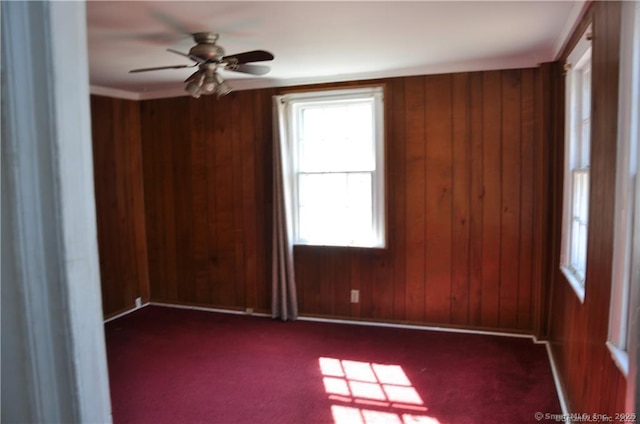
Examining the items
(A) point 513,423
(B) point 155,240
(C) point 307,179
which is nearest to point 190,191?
(B) point 155,240

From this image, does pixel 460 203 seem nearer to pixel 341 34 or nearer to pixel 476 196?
pixel 476 196

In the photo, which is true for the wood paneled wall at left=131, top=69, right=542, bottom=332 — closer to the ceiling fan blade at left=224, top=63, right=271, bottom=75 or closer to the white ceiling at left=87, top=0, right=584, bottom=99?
the white ceiling at left=87, top=0, right=584, bottom=99

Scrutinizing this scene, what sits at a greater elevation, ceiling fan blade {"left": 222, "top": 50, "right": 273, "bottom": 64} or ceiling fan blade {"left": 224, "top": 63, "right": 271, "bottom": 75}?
ceiling fan blade {"left": 224, "top": 63, "right": 271, "bottom": 75}

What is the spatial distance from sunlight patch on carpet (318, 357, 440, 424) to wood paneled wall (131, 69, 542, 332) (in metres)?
0.95

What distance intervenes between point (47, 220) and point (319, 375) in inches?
107

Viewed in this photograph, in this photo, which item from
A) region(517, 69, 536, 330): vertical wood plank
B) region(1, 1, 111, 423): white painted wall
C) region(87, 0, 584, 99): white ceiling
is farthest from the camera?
region(517, 69, 536, 330): vertical wood plank

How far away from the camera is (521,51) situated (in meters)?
3.15

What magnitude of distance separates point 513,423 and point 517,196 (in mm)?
1849

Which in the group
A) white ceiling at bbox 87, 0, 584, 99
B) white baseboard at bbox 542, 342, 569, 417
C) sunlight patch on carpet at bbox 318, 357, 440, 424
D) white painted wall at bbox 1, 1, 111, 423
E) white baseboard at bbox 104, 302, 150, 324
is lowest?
sunlight patch on carpet at bbox 318, 357, 440, 424

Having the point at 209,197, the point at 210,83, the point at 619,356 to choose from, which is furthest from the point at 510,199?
the point at 209,197

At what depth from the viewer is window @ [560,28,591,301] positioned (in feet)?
7.80

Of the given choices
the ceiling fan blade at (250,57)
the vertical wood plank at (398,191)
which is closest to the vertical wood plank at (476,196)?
the vertical wood plank at (398,191)

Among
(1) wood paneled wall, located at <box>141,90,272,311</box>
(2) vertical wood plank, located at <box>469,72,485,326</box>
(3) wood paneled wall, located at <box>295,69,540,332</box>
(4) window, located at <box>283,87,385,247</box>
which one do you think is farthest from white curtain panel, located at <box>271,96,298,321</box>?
(2) vertical wood plank, located at <box>469,72,485,326</box>

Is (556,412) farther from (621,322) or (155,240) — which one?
(155,240)
